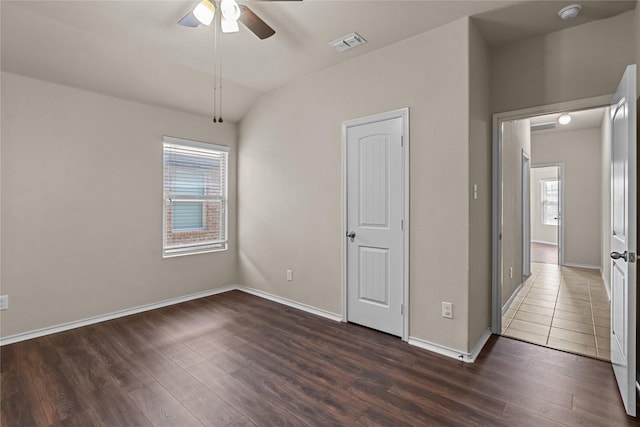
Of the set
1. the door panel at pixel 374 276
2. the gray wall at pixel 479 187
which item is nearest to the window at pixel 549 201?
the gray wall at pixel 479 187

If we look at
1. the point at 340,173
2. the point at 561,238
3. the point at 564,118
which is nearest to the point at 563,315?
the point at 340,173

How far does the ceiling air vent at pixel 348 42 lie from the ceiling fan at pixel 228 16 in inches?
32.9

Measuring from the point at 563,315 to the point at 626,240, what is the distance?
209cm

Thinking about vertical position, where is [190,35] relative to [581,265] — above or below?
above

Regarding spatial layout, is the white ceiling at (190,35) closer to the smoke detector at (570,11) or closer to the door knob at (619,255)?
the smoke detector at (570,11)

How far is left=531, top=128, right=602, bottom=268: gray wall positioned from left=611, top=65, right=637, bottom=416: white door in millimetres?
5044

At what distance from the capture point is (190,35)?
2869 mm

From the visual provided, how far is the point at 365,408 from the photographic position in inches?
79.4

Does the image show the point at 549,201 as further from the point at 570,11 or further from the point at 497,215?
the point at 570,11

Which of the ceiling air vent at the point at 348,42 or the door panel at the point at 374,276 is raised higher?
the ceiling air vent at the point at 348,42

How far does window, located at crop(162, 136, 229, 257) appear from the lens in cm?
409

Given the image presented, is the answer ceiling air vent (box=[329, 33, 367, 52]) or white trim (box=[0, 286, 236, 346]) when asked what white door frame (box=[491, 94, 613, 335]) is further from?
white trim (box=[0, 286, 236, 346])

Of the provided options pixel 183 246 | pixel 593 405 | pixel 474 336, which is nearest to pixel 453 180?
pixel 474 336

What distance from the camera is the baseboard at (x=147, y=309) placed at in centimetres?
303
